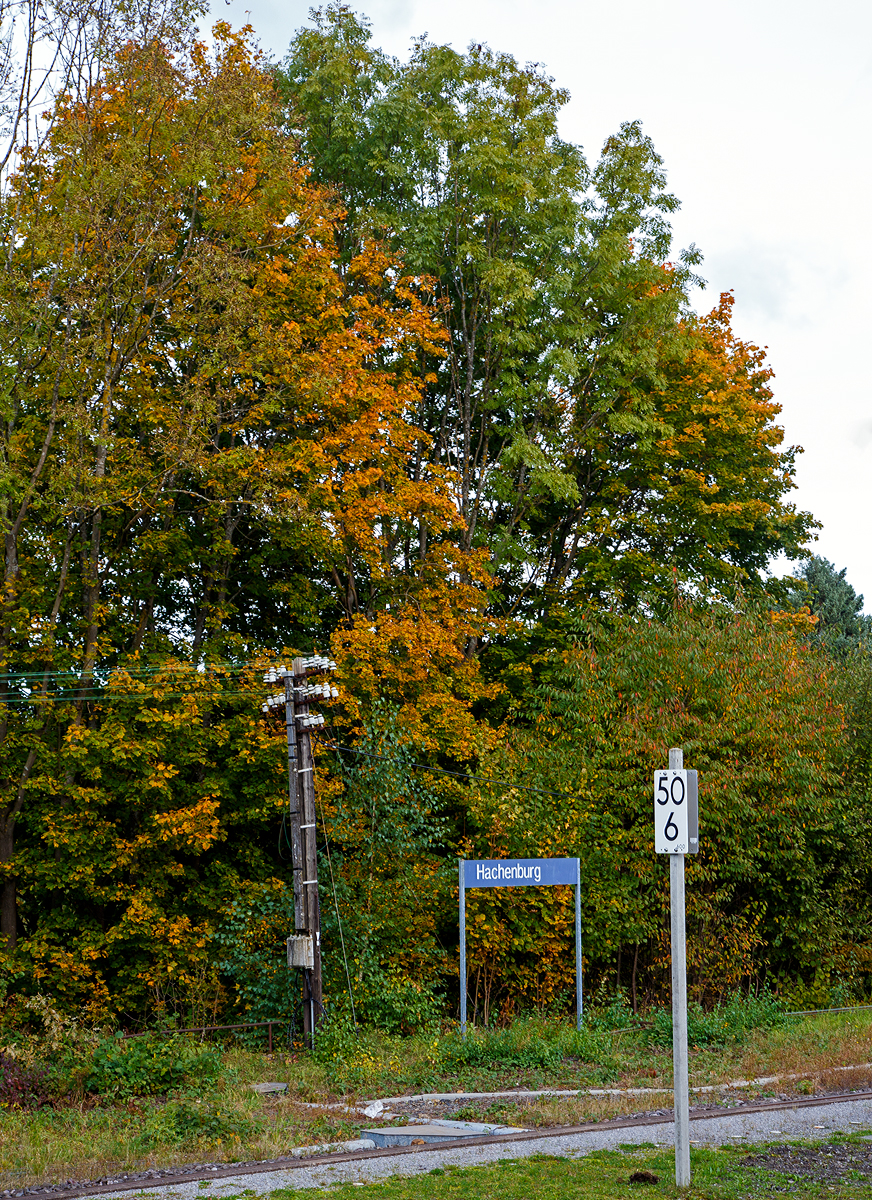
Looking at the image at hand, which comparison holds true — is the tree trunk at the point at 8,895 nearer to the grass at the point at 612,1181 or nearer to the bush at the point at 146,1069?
the bush at the point at 146,1069

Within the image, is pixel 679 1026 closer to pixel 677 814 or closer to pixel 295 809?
pixel 677 814

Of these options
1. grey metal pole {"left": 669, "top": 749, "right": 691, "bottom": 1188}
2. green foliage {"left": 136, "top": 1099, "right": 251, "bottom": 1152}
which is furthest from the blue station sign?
grey metal pole {"left": 669, "top": 749, "right": 691, "bottom": 1188}

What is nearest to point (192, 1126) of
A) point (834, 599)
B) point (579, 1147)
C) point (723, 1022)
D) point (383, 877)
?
point (579, 1147)

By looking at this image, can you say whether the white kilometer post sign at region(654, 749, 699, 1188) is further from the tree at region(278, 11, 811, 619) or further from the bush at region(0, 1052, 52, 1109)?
the tree at region(278, 11, 811, 619)

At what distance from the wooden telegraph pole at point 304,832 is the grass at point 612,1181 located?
23.5ft

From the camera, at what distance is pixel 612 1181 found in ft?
27.4

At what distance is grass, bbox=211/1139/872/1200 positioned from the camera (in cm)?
A: 793

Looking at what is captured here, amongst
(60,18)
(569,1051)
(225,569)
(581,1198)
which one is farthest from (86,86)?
(581,1198)

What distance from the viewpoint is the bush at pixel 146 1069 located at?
40.6 ft

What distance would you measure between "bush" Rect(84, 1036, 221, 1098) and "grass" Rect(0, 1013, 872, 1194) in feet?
0.63

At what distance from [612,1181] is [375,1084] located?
5406 millimetres

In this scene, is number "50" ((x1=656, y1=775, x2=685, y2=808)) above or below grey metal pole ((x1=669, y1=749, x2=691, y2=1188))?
above

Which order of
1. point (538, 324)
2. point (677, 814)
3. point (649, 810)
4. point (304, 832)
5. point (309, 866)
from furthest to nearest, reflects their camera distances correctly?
point (538, 324), point (649, 810), point (304, 832), point (309, 866), point (677, 814)

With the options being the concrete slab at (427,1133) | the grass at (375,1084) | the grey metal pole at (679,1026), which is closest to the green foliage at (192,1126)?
the grass at (375,1084)
